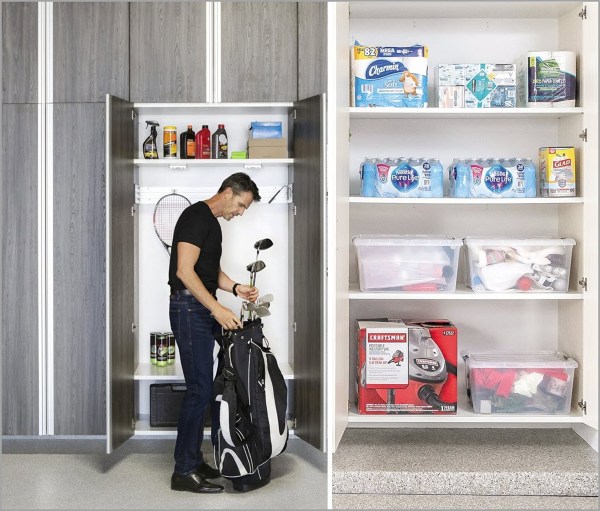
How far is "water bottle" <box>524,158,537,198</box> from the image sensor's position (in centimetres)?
309

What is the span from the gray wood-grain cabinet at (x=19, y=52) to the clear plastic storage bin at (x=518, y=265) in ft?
9.00

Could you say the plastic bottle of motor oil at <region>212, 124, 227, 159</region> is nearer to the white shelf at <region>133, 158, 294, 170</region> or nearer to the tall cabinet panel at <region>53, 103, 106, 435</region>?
the white shelf at <region>133, 158, 294, 170</region>

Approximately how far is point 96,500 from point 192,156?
192 cm

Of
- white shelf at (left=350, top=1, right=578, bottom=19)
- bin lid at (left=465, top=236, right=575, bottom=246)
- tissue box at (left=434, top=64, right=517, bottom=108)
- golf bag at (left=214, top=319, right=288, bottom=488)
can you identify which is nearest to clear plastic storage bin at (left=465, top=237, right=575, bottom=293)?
bin lid at (left=465, top=236, right=575, bottom=246)

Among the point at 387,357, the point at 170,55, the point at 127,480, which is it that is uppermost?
the point at 170,55

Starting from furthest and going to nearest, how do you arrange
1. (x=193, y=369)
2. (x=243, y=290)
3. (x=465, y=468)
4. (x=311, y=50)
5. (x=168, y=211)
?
(x=168, y=211) < (x=311, y=50) < (x=243, y=290) < (x=193, y=369) < (x=465, y=468)

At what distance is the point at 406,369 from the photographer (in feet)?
10.0

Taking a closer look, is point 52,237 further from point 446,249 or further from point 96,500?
point 446,249

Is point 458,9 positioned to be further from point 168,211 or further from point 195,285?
point 168,211

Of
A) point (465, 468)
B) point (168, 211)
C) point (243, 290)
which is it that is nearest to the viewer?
point (465, 468)

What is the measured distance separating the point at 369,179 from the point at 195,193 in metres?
1.76

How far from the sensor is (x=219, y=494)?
3799 millimetres

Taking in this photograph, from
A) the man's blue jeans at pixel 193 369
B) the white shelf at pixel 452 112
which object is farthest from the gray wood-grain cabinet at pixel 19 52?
the white shelf at pixel 452 112

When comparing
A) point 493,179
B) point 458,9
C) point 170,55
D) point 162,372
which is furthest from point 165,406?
point 458,9
